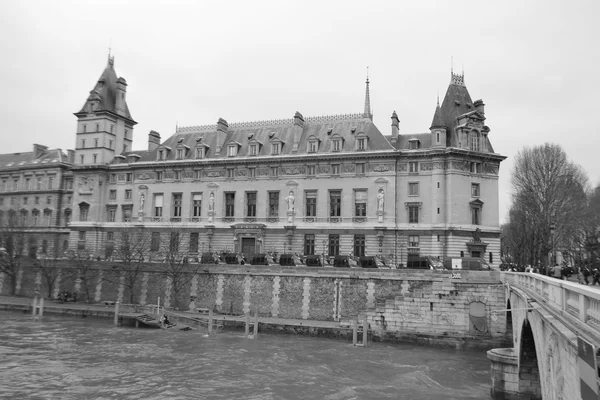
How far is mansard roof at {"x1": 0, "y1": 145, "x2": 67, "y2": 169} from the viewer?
6938 cm

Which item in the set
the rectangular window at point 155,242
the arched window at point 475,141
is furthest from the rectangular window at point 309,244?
the arched window at point 475,141

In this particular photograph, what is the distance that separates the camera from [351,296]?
3931 cm

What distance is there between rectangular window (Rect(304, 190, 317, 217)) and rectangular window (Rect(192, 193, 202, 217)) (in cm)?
1219

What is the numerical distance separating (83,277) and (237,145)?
20490mm

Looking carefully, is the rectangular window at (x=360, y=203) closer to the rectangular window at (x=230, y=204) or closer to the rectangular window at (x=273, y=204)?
the rectangular window at (x=273, y=204)

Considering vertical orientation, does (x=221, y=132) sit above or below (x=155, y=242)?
above

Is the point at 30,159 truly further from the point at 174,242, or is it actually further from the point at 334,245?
the point at 334,245

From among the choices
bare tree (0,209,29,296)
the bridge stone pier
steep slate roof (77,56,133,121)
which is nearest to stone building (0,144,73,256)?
bare tree (0,209,29,296)

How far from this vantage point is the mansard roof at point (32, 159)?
69.4 metres

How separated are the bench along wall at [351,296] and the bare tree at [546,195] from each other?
17.1 metres

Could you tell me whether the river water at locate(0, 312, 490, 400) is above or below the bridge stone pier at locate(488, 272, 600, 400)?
below

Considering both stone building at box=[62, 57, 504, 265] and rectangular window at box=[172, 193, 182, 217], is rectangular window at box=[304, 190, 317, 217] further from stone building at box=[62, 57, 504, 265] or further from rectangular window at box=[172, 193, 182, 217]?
rectangular window at box=[172, 193, 182, 217]

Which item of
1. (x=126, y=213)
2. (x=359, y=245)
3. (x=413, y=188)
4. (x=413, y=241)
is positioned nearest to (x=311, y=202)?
(x=359, y=245)

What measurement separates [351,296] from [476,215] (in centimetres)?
1579
